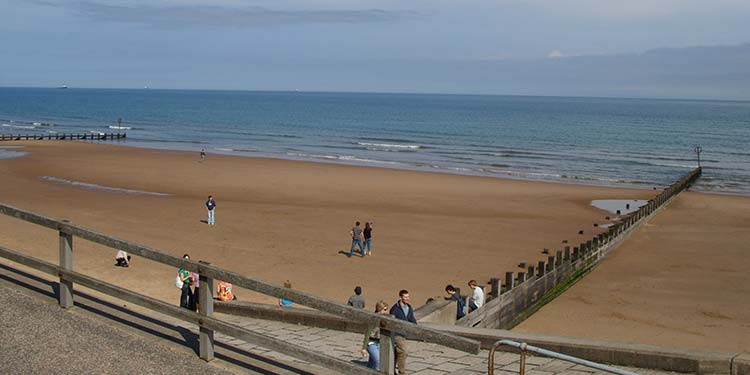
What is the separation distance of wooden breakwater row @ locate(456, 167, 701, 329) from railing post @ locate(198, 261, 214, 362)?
25.5ft

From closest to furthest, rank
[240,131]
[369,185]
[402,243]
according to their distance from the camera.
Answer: [402,243]
[369,185]
[240,131]

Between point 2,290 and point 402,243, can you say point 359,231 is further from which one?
point 2,290

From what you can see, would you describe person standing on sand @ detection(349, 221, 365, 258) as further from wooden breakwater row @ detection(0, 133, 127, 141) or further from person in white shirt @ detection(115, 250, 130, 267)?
wooden breakwater row @ detection(0, 133, 127, 141)

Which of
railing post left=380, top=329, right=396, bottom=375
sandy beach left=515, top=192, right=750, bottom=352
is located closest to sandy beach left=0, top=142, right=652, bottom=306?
sandy beach left=515, top=192, right=750, bottom=352

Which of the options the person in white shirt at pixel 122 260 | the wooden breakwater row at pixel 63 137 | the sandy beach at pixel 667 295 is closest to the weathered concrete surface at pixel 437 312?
the sandy beach at pixel 667 295

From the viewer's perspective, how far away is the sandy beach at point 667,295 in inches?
812

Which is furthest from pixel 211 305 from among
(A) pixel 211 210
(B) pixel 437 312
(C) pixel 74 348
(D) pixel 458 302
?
(A) pixel 211 210

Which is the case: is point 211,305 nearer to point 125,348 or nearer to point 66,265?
point 125,348

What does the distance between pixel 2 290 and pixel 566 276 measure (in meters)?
18.5

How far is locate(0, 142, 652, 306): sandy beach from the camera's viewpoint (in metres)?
25.4

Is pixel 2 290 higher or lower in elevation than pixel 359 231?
higher

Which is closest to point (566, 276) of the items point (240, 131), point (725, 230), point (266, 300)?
point (266, 300)

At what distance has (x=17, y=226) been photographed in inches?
1132

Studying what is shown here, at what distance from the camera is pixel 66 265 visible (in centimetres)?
866
